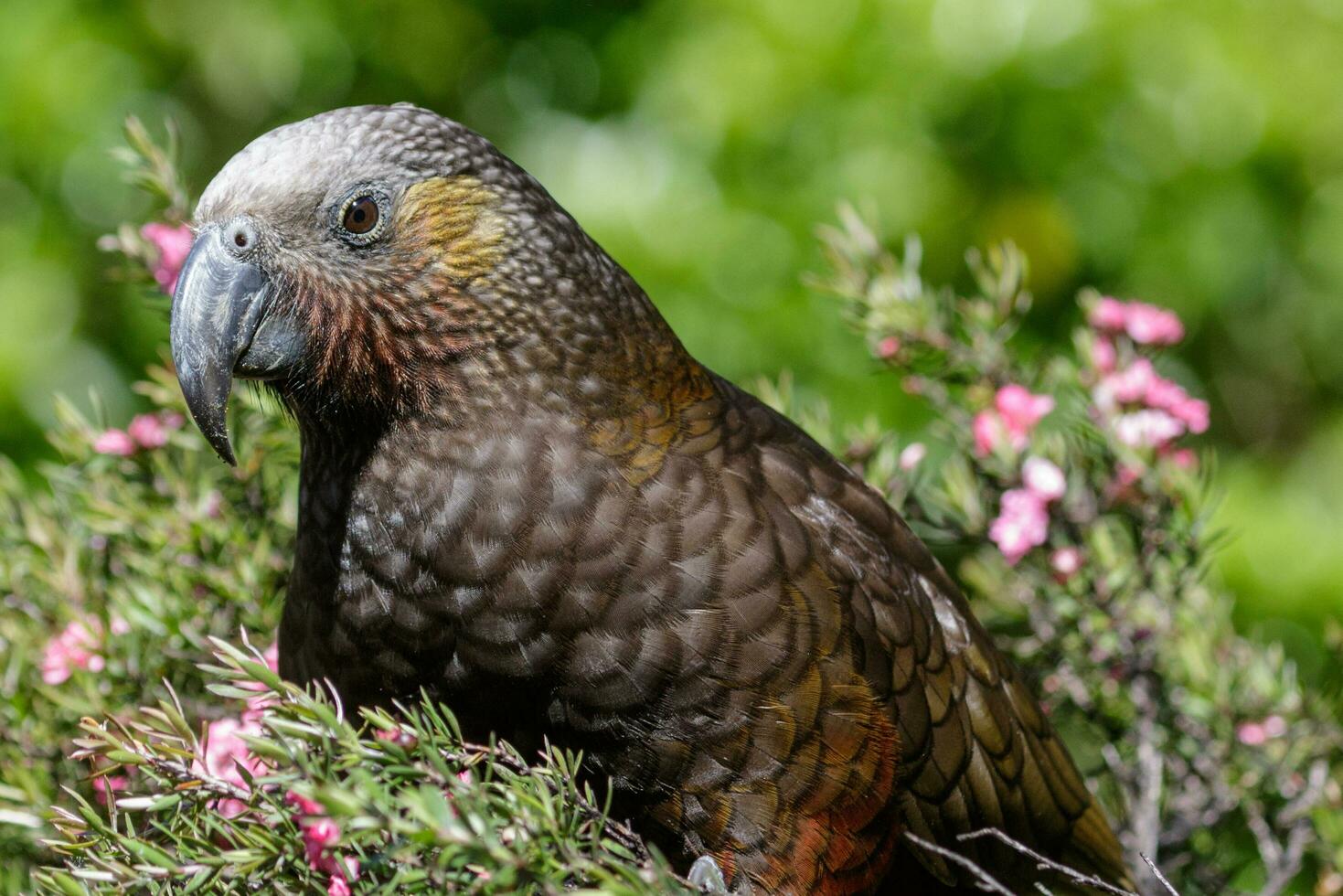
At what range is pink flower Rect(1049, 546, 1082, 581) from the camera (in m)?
1.86

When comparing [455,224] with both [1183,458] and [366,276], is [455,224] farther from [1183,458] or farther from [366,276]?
[1183,458]

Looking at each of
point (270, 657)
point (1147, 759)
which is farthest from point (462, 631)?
point (1147, 759)

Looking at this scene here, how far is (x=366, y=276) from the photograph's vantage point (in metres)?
1.44

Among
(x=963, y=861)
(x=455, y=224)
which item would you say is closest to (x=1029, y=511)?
(x=963, y=861)

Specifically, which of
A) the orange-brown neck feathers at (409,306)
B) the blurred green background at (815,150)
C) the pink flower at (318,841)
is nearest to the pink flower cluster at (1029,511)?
→ the orange-brown neck feathers at (409,306)

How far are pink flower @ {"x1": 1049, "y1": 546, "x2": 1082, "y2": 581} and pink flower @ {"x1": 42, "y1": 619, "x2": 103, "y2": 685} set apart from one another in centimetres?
131

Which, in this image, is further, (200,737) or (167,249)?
(167,249)

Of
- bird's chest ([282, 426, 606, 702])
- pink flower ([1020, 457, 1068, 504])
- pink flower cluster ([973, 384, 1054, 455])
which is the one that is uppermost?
pink flower cluster ([973, 384, 1054, 455])

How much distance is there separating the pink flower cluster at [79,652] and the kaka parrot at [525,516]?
35 centimetres

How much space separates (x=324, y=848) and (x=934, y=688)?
2.67 feet

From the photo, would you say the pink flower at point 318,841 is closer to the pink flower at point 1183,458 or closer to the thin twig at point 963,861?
the thin twig at point 963,861

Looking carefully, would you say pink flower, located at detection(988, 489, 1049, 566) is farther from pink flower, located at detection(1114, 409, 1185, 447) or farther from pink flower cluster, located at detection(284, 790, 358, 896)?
pink flower cluster, located at detection(284, 790, 358, 896)

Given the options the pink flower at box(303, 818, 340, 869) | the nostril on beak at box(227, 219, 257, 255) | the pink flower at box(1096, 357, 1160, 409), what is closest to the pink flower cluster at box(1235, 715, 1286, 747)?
the pink flower at box(1096, 357, 1160, 409)

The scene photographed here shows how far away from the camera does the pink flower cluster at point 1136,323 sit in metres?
1.97
